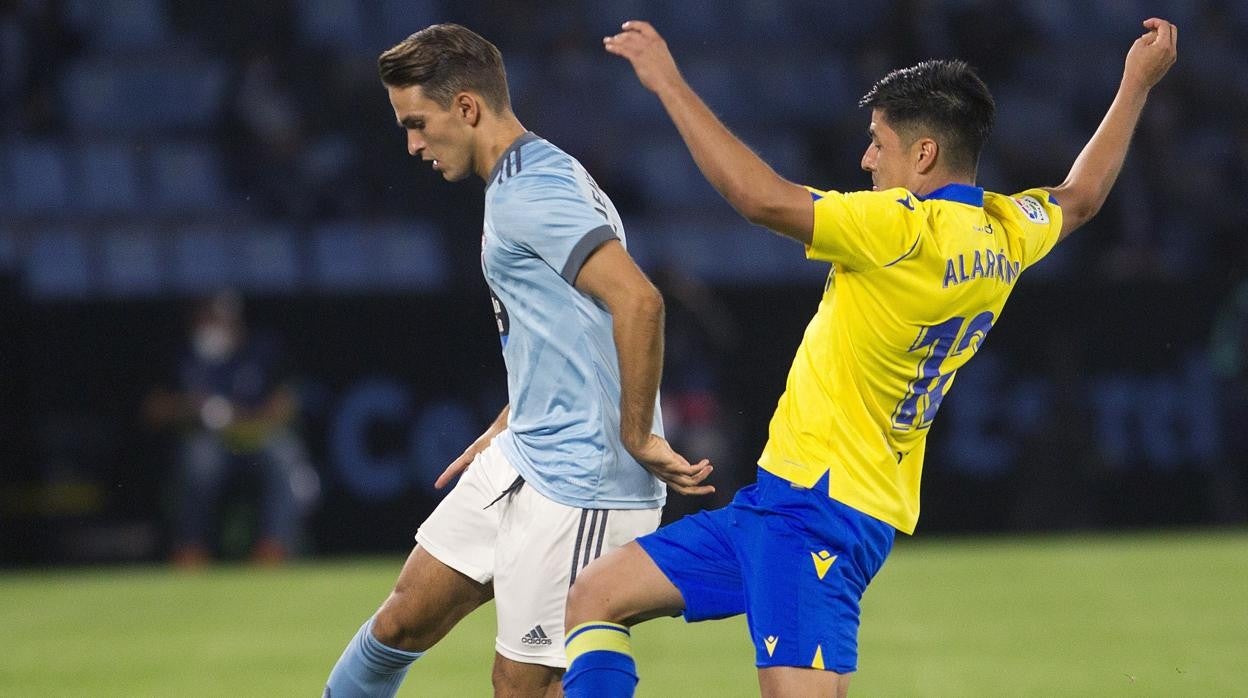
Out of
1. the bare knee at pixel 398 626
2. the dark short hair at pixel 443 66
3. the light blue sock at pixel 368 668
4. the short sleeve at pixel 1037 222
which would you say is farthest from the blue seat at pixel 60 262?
the short sleeve at pixel 1037 222

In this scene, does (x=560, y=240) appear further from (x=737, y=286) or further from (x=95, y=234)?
(x=95, y=234)

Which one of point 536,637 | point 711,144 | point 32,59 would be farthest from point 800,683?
point 32,59

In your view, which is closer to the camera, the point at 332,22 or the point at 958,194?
the point at 958,194

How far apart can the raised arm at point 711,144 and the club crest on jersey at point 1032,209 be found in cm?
80

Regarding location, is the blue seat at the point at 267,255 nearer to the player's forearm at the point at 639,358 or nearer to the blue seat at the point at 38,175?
the blue seat at the point at 38,175

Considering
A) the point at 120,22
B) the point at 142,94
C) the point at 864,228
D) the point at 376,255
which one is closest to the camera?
the point at 864,228

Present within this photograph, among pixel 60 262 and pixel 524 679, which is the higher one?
pixel 524 679

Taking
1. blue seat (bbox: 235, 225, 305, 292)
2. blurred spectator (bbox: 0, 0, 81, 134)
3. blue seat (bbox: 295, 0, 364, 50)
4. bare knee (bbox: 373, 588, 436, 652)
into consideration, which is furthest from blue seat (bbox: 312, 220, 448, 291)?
bare knee (bbox: 373, 588, 436, 652)

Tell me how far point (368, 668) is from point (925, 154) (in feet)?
6.34

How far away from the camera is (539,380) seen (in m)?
4.06

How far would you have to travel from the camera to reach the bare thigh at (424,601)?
14.0 ft

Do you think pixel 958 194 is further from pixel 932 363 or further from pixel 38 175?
→ pixel 38 175

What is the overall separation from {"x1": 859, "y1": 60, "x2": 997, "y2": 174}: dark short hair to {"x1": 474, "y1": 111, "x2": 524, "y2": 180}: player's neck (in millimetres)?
901

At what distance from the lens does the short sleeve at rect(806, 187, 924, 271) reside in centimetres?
362
